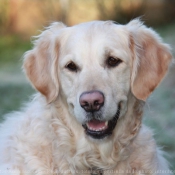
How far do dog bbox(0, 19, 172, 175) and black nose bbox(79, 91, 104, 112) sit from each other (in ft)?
0.49

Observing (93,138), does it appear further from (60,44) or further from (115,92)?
(60,44)

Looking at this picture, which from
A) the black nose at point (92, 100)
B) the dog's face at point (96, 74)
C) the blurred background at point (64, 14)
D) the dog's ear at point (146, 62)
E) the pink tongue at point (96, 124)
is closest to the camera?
the black nose at point (92, 100)

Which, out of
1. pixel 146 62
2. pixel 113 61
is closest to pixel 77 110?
pixel 113 61

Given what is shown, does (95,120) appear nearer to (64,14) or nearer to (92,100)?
(92,100)

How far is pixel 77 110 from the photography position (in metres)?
4.41

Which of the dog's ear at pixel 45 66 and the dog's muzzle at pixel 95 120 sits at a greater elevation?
the dog's ear at pixel 45 66

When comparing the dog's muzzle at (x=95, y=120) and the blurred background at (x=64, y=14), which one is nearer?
the dog's muzzle at (x=95, y=120)

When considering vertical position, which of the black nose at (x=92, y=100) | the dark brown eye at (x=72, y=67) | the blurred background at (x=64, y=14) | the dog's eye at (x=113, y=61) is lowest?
the blurred background at (x=64, y=14)

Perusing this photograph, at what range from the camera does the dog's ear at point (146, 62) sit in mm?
4656

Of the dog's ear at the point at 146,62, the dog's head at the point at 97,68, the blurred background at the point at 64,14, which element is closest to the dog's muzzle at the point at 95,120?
the dog's head at the point at 97,68

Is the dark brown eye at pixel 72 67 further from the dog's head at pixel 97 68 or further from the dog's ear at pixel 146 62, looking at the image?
the dog's ear at pixel 146 62

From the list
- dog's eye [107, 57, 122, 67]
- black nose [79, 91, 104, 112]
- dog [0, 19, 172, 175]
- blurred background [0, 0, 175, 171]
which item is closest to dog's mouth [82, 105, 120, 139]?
dog [0, 19, 172, 175]

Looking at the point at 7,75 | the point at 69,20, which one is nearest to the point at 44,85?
the point at 7,75

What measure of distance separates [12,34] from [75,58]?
52.4 feet
